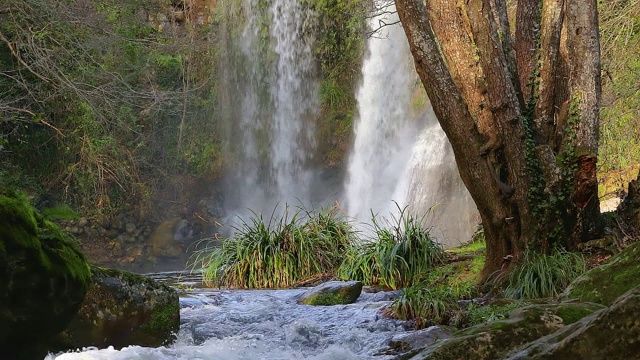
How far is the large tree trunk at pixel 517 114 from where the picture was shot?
23.3 ft

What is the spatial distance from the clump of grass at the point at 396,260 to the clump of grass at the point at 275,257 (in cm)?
75

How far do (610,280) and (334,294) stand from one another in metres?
4.19

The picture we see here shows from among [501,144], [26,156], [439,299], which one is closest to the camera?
[439,299]

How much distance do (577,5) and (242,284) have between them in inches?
220

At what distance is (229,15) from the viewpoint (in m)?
22.1

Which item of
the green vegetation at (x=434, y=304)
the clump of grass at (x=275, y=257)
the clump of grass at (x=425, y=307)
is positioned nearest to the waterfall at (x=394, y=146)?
the clump of grass at (x=275, y=257)

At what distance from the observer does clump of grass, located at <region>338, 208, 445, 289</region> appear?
9047 mm

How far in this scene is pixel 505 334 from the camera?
11.2ft

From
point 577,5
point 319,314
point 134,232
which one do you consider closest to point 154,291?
point 319,314

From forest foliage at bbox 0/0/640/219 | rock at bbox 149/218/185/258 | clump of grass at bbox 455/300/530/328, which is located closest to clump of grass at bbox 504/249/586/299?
clump of grass at bbox 455/300/530/328

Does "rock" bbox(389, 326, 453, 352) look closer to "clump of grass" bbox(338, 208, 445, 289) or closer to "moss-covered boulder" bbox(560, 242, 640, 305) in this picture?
"moss-covered boulder" bbox(560, 242, 640, 305)

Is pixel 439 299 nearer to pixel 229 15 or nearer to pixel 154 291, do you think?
pixel 154 291

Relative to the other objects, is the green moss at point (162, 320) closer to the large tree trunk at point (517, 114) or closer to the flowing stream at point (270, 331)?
the flowing stream at point (270, 331)

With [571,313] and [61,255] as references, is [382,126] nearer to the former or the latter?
[61,255]
